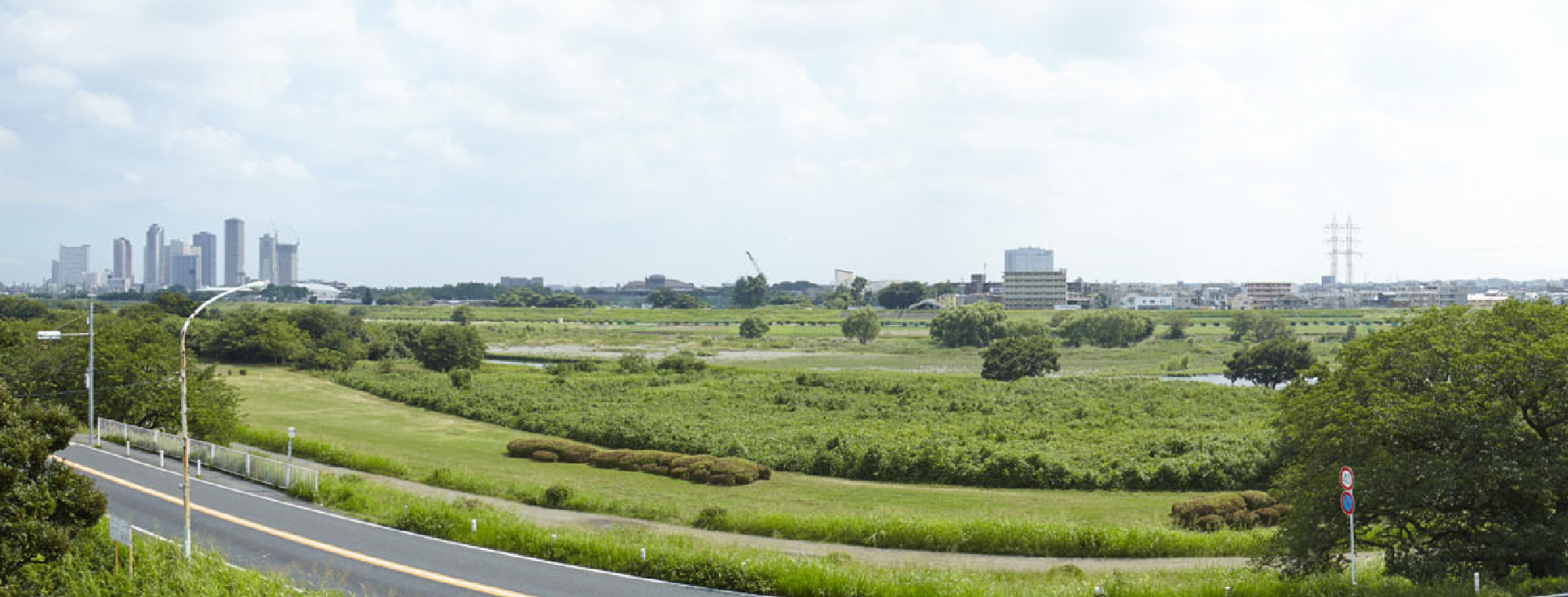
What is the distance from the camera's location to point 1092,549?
77.4 feet

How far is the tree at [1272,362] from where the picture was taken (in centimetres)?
7650

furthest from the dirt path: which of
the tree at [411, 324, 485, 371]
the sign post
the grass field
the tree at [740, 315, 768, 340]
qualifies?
the tree at [740, 315, 768, 340]

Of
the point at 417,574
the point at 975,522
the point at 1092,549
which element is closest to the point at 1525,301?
the point at 1092,549

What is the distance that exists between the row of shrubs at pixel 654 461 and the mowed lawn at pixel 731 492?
590 mm

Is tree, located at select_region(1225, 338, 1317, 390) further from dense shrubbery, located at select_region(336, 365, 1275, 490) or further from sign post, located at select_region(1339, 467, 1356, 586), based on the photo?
sign post, located at select_region(1339, 467, 1356, 586)

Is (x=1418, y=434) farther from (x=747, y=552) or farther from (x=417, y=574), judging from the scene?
(x=417, y=574)

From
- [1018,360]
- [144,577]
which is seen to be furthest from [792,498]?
[1018,360]

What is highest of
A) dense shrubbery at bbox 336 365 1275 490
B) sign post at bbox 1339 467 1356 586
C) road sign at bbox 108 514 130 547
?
sign post at bbox 1339 467 1356 586

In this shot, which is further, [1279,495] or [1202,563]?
[1202,563]

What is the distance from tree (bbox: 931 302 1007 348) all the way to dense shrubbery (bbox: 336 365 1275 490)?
50.5 m

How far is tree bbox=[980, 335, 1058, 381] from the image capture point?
77.4 meters

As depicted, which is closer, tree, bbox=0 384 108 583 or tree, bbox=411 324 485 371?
tree, bbox=0 384 108 583

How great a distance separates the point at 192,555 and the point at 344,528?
5.10 metres

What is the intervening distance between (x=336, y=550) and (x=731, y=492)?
1566cm
